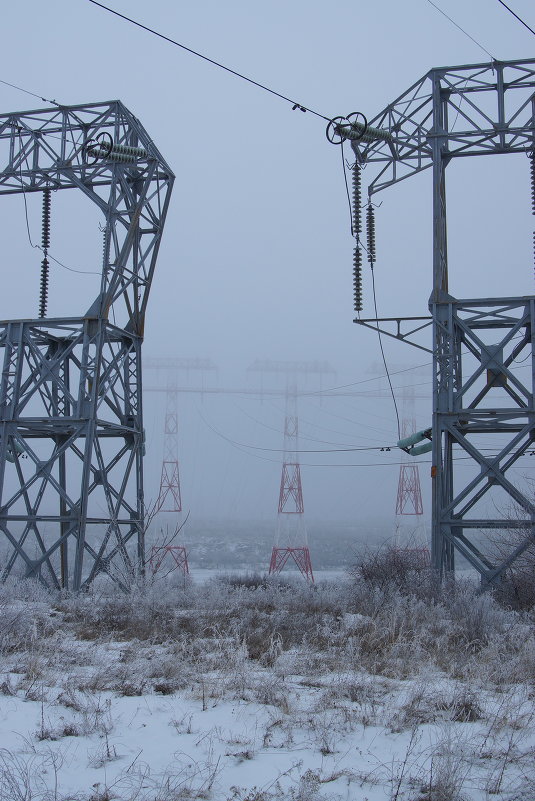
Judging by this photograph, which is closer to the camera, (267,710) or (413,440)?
(267,710)

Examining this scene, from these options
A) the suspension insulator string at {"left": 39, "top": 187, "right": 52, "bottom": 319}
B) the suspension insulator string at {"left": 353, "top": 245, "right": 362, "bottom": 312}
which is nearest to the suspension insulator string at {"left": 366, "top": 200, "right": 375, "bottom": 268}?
the suspension insulator string at {"left": 353, "top": 245, "right": 362, "bottom": 312}

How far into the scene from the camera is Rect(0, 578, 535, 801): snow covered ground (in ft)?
19.0

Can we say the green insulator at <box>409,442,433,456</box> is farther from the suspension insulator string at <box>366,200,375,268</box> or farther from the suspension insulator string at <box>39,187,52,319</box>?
the suspension insulator string at <box>39,187,52,319</box>

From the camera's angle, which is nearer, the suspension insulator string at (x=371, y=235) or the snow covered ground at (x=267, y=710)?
the snow covered ground at (x=267, y=710)

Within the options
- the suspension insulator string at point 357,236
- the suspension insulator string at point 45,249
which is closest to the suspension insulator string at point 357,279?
the suspension insulator string at point 357,236

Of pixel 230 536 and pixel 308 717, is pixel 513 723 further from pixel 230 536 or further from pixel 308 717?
pixel 230 536

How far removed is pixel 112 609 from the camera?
42.6 feet

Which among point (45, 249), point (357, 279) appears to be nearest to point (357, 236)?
point (357, 279)

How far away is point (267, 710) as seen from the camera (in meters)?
7.27

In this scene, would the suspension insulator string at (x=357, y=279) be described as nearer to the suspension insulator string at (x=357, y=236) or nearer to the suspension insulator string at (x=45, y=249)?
the suspension insulator string at (x=357, y=236)

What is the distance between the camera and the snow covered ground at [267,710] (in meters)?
5.80

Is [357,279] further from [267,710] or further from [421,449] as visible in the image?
[267,710]

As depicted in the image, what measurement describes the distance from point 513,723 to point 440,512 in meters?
11.3

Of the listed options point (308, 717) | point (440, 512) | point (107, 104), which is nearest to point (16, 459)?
point (107, 104)
